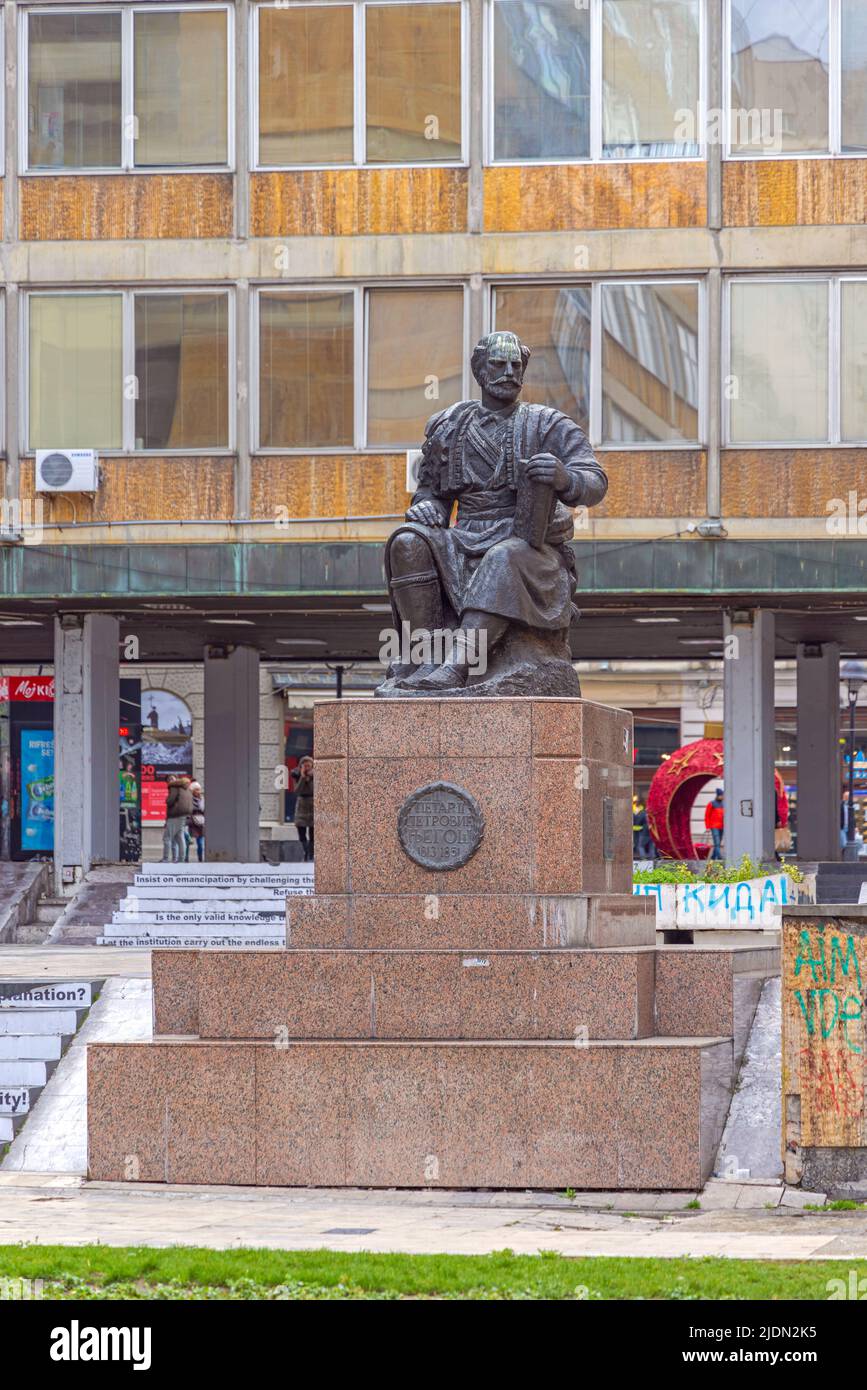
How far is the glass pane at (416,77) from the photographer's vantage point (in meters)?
27.8

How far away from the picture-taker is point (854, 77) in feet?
90.4

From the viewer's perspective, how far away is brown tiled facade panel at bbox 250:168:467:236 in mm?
27625

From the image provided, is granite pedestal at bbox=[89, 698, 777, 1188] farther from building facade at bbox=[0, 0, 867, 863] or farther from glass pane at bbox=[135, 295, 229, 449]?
glass pane at bbox=[135, 295, 229, 449]

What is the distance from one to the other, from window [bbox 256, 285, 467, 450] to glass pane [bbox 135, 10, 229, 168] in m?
2.08

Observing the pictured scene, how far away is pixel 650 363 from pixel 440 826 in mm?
15411

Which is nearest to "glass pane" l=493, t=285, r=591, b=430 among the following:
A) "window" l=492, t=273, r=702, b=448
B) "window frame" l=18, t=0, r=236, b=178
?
"window" l=492, t=273, r=702, b=448

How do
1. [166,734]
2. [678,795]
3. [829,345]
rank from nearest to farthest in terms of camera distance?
[829,345] → [678,795] → [166,734]

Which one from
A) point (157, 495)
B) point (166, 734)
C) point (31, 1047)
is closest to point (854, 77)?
point (157, 495)

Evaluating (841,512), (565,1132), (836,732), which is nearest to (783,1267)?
(565,1132)

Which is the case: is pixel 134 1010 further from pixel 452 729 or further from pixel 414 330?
pixel 414 330

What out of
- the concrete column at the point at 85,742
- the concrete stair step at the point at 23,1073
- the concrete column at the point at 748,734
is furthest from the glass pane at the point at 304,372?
the concrete stair step at the point at 23,1073

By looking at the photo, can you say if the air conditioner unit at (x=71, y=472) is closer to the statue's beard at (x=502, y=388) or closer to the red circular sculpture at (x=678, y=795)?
the red circular sculpture at (x=678, y=795)

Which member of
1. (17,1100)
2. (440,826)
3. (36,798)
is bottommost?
(17,1100)

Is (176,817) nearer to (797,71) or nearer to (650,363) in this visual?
(650,363)
